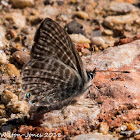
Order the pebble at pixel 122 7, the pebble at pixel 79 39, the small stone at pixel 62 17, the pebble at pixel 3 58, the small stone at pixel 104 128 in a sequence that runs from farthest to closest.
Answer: the pebble at pixel 122 7 < the small stone at pixel 62 17 < the pebble at pixel 79 39 < the pebble at pixel 3 58 < the small stone at pixel 104 128

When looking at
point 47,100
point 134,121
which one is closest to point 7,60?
point 47,100

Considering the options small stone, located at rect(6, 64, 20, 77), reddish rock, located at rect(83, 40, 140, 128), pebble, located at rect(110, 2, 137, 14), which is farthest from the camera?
pebble, located at rect(110, 2, 137, 14)

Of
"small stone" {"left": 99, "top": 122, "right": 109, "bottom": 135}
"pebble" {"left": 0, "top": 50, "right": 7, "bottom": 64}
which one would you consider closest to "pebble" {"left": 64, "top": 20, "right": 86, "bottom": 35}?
"pebble" {"left": 0, "top": 50, "right": 7, "bottom": 64}

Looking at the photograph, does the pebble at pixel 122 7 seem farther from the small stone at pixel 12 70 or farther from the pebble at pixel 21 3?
the small stone at pixel 12 70

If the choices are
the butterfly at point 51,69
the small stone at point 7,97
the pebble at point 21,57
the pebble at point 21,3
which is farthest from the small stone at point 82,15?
the small stone at point 7,97

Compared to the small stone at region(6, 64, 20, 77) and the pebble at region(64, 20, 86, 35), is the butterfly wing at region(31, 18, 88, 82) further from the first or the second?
the pebble at region(64, 20, 86, 35)

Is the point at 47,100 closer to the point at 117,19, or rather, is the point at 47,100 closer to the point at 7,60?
the point at 7,60

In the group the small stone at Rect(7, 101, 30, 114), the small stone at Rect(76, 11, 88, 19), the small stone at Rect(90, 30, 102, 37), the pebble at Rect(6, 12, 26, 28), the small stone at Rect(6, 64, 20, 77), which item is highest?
the small stone at Rect(76, 11, 88, 19)
